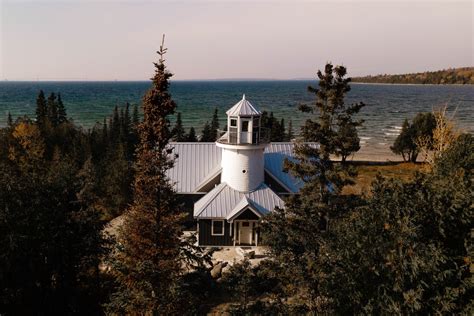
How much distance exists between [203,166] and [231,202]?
14.7ft

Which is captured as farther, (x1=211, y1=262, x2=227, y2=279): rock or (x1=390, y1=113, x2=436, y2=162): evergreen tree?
(x1=390, y1=113, x2=436, y2=162): evergreen tree

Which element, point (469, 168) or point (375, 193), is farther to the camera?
point (469, 168)

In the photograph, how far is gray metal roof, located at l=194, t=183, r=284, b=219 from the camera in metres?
25.2

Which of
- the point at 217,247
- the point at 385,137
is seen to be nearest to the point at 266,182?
the point at 217,247

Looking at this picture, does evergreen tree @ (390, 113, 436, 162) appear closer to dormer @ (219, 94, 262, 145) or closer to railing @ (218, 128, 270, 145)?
railing @ (218, 128, 270, 145)

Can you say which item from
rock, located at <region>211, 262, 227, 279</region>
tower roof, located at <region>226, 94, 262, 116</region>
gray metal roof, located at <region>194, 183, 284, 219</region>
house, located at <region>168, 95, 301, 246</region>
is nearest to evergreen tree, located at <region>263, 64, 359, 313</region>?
rock, located at <region>211, 262, 227, 279</region>

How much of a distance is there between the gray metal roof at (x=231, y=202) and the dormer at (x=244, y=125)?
3.24 meters

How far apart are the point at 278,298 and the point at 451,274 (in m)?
5.01

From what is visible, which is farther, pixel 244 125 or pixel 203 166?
pixel 203 166

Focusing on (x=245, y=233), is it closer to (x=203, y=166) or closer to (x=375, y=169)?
(x=203, y=166)

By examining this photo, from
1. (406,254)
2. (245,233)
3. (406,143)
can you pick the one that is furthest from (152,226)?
(406,143)

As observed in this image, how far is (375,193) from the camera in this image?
12484mm

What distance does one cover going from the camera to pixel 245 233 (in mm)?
26000

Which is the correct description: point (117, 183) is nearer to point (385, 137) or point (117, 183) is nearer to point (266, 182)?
point (266, 182)
